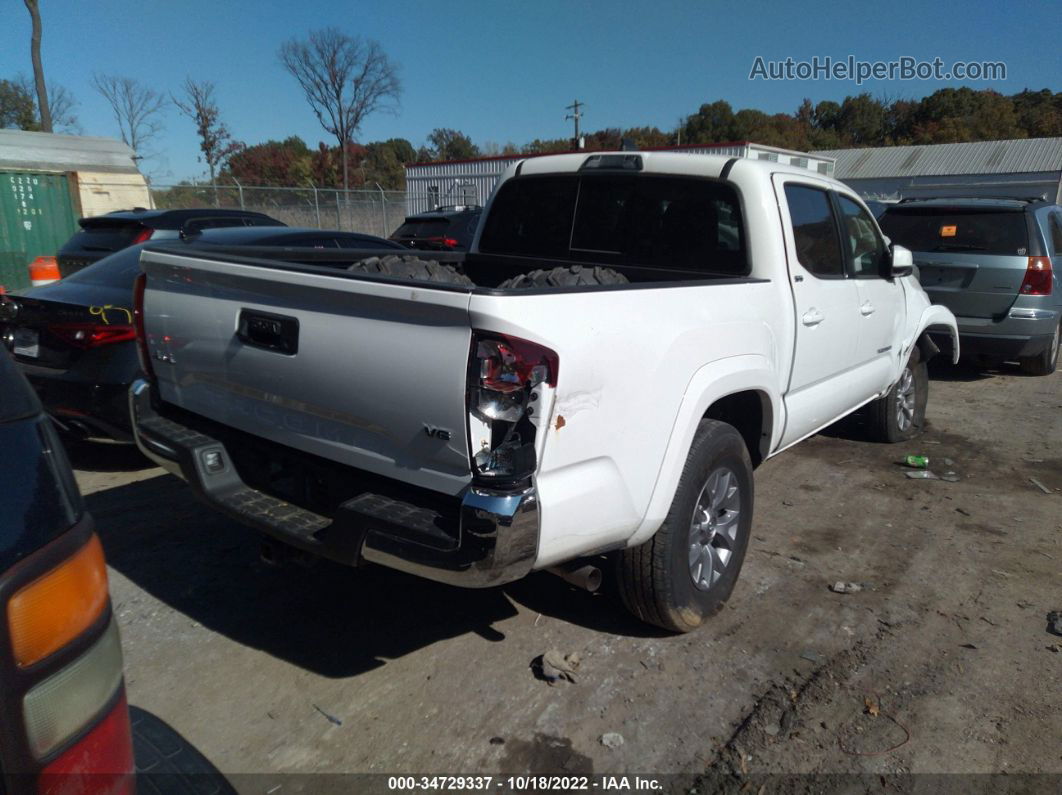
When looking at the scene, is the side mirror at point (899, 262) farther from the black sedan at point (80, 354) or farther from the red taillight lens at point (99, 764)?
the red taillight lens at point (99, 764)

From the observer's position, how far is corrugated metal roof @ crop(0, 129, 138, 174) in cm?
1397

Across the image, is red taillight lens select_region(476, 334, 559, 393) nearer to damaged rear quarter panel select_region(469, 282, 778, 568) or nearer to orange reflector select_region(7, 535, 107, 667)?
damaged rear quarter panel select_region(469, 282, 778, 568)

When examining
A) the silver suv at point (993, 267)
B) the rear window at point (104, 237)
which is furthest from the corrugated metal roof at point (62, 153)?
the silver suv at point (993, 267)

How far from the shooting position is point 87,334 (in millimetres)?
4707

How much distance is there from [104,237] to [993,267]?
9797 millimetres

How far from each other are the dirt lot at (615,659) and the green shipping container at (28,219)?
38.8 ft

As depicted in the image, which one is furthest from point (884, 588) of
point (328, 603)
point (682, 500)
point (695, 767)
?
point (328, 603)

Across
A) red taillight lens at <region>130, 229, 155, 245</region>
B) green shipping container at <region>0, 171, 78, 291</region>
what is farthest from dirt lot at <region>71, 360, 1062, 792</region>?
green shipping container at <region>0, 171, 78, 291</region>

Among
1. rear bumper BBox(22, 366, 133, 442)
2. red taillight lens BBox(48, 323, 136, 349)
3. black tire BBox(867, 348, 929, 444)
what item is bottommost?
black tire BBox(867, 348, 929, 444)

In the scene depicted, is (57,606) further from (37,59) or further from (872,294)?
(37,59)

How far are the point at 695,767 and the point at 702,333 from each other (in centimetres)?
156

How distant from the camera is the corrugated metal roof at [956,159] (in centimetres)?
3938

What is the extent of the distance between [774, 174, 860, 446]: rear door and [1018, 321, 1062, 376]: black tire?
5.50 metres

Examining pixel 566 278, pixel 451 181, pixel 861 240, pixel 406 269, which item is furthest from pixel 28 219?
pixel 451 181
